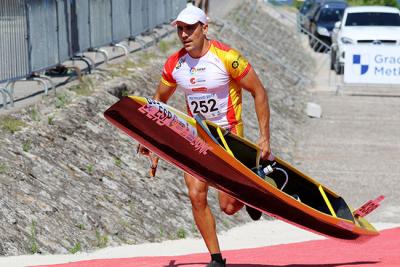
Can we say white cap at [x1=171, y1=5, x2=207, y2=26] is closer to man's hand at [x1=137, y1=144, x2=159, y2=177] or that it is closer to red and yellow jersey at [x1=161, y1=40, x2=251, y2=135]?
red and yellow jersey at [x1=161, y1=40, x2=251, y2=135]

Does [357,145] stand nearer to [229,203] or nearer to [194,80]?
[229,203]

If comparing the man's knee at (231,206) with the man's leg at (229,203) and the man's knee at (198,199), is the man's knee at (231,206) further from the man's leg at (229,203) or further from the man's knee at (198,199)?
the man's knee at (198,199)

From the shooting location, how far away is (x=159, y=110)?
954 cm

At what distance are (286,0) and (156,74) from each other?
4311 cm

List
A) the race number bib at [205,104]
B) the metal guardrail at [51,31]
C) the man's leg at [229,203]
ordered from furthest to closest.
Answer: the metal guardrail at [51,31] → the man's leg at [229,203] → the race number bib at [205,104]

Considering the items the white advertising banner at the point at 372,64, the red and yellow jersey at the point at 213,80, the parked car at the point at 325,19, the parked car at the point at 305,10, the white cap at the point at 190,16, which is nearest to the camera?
the white cap at the point at 190,16

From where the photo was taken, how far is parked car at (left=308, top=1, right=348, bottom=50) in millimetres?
40719

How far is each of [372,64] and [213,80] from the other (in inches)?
789

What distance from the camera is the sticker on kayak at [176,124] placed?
9.50 meters

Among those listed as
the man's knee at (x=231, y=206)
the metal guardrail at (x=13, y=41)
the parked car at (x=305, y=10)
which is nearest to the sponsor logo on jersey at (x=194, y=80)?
the man's knee at (x=231, y=206)

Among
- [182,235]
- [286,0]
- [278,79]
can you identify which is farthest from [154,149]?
[286,0]

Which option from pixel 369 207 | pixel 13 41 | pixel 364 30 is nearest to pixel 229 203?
pixel 369 207

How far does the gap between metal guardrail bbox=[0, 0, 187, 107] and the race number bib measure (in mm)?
5332

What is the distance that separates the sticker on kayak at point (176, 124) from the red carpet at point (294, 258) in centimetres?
112
